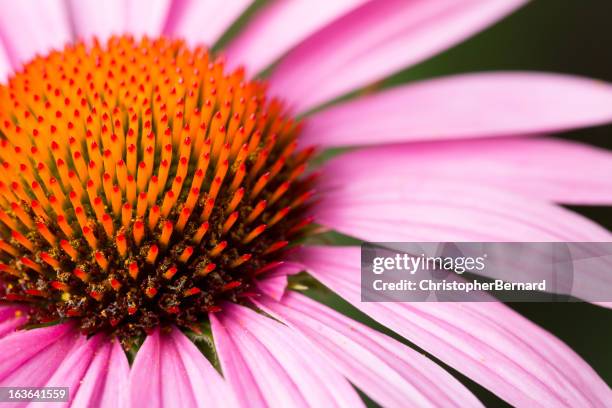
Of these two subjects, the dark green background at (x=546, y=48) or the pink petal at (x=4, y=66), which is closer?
the pink petal at (x=4, y=66)

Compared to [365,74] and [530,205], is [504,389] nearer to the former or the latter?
[530,205]

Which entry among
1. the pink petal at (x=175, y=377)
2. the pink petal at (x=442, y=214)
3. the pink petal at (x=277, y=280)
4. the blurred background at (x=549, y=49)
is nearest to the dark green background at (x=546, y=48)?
the blurred background at (x=549, y=49)

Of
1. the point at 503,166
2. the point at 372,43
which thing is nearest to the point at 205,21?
the point at 372,43

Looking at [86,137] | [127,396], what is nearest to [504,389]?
[127,396]

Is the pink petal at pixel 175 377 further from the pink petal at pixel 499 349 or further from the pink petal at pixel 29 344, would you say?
the pink petal at pixel 499 349

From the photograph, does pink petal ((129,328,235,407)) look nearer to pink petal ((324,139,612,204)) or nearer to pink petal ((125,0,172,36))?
pink petal ((324,139,612,204))

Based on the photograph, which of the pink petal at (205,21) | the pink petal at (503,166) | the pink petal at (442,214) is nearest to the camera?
the pink petal at (442,214)
